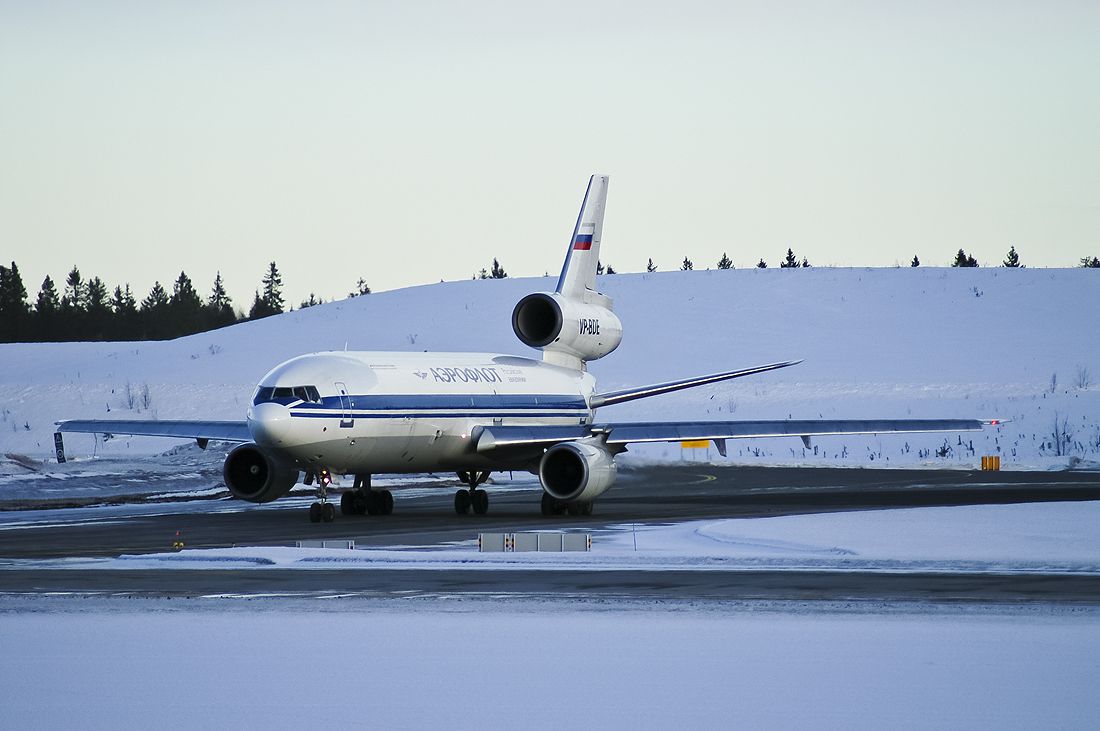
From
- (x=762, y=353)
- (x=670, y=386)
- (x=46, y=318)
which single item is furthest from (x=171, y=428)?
(x=46, y=318)

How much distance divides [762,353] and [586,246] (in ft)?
197

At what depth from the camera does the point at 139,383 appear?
92.1 m

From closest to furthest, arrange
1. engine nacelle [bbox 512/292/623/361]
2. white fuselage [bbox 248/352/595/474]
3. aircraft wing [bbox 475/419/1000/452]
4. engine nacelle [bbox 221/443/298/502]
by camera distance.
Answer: white fuselage [bbox 248/352/595/474] < engine nacelle [bbox 221/443/298/502] < aircraft wing [bbox 475/419/1000/452] < engine nacelle [bbox 512/292/623/361]

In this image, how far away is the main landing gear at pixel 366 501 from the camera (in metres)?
36.0

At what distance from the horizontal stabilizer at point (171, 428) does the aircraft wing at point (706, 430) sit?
554 centimetres

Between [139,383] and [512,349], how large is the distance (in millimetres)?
22861

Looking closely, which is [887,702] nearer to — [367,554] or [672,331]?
[367,554]

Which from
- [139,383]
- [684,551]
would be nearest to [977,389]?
[139,383]

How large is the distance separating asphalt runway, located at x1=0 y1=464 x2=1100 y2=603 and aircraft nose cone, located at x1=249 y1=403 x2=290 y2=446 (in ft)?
5.76

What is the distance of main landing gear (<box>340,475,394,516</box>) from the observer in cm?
3597

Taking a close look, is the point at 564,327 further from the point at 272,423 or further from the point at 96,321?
the point at 96,321

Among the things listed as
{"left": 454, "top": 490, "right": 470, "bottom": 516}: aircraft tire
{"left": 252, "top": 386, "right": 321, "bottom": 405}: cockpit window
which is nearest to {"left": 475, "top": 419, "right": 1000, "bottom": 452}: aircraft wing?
{"left": 454, "top": 490, "right": 470, "bottom": 516}: aircraft tire

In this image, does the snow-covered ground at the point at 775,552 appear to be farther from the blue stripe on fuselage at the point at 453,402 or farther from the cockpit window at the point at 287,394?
the blue stripe on fuselage at the point at 453,402

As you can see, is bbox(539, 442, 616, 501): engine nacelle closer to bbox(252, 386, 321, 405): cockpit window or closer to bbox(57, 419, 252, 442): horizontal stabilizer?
bbox(252, 386, 321, 405): cockpit window
